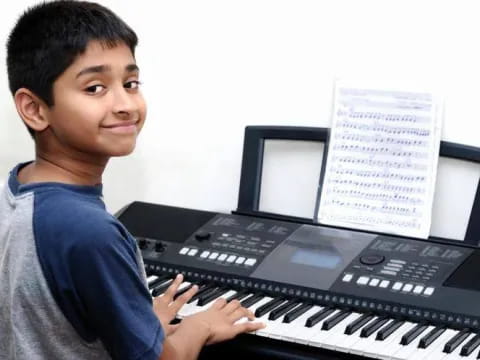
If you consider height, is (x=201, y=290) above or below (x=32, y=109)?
below

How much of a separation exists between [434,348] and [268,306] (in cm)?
33

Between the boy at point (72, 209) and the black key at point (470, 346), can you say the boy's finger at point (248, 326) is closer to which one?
the boy at point (72, 209)

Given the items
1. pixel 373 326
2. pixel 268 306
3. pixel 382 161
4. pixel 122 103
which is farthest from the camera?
pixel 382 161

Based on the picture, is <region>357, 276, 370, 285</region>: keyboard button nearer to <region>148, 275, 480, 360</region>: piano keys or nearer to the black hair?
<region>148, 275, 480, 360</region>: piano keys

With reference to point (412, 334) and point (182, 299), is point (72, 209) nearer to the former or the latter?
point (182, 299)

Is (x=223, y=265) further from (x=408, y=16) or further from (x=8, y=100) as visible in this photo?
(x=8, y=100)

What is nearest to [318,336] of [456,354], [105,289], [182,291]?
[456,354]

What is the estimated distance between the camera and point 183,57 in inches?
97.3

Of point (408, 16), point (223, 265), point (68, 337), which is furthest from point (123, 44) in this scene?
point (408, 16)

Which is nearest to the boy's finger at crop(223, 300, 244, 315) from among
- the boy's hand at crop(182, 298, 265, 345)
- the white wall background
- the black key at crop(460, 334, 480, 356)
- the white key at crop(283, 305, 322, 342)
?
the boy's hand at crop(182, 298, 265, 345)

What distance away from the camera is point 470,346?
1.76 metres

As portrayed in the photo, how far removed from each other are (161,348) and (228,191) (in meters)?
0.89

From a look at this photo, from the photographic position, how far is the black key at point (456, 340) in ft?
5.77

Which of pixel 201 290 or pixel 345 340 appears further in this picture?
pixel 201 290
